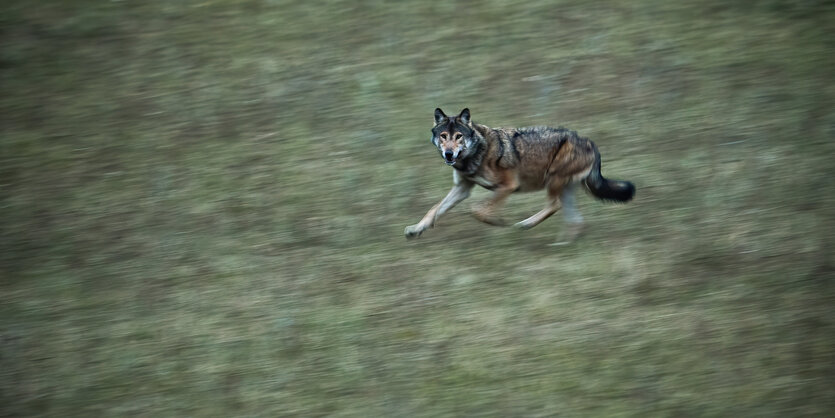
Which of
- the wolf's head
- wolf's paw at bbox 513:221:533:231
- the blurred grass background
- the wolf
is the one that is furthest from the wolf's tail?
the wolf's head

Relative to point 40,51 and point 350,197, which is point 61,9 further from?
point 350,197

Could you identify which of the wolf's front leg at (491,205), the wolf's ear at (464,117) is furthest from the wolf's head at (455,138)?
the wolf's front leg at (491,205)

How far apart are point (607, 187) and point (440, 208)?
209cm

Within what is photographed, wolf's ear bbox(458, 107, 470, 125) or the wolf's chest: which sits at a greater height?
wolf's ear bbox(458, 107, 470, 125)

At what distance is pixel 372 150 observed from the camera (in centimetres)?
1329

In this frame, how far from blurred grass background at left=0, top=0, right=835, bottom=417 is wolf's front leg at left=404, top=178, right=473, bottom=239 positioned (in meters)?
0.29

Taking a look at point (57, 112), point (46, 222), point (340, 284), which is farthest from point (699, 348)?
point (57, 112)

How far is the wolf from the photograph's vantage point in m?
10.3

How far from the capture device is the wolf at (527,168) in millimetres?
10297

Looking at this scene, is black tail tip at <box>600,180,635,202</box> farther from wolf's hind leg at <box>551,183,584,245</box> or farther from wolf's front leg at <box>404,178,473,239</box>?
wolf's front leg at <box>404,178,473,239</box>

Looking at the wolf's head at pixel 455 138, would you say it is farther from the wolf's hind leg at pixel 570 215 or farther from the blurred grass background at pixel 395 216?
the wolf's hind leg at pixel 570 215

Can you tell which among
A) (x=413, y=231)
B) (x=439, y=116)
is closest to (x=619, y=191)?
(x=439, y=116)

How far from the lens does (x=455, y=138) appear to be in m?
10.0

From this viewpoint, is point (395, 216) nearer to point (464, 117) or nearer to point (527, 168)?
point (464, 117)
